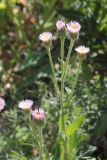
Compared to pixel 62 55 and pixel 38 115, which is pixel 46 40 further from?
pixel 38 115

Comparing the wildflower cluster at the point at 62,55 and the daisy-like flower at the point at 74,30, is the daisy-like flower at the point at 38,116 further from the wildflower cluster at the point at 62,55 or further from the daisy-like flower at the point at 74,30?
the daisy-like flower at the point at 74,30

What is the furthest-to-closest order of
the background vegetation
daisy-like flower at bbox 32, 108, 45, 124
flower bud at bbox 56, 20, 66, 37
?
the background vegetation
flower bud at bbox 56, 20, 66, 37
daisy-like flower at bbox 32, 108, 45, 124

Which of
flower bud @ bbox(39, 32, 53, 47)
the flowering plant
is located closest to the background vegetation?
the flowering plant

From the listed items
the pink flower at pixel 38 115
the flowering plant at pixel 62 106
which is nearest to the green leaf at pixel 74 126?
the flowering plant at pixel 62 106

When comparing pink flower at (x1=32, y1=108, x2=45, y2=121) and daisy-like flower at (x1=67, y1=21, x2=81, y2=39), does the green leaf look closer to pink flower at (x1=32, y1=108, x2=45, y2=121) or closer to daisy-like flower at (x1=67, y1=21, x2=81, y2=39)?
pink flower at (x1=32, y1=108, x2=45, y2=121)

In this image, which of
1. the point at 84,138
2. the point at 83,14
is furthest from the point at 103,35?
the point at 84,138

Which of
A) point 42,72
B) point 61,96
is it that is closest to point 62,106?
point 61,96

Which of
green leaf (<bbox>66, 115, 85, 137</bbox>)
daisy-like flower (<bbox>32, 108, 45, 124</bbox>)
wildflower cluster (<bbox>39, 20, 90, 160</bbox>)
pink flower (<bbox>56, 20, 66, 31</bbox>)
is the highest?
pink flower (<bbox>56, 20, 66, 31</bbox>)

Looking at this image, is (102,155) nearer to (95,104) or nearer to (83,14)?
(95,104)
